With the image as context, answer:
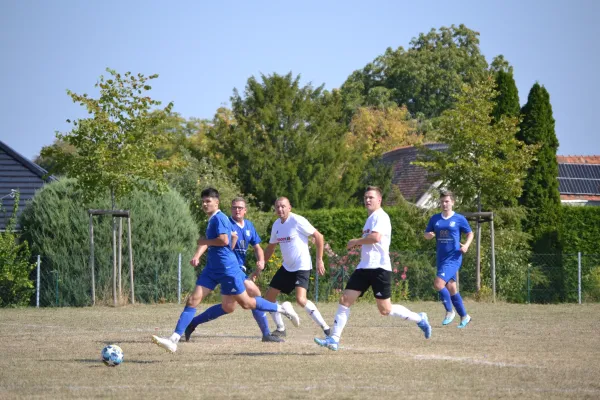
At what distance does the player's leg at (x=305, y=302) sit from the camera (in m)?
12.4

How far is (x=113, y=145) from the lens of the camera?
23219mm

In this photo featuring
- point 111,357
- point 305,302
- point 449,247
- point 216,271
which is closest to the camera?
point 111,357

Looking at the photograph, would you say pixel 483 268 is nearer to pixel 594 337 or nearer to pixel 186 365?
pixel 594 337

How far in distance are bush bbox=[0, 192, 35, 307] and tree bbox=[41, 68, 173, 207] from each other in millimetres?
2132

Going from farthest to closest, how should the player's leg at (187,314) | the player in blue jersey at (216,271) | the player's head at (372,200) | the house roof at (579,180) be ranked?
the house roof at (579,180) < the player's head at (372,200) < the player in blue jersey at (216,271) < the player's leg at (187,314)

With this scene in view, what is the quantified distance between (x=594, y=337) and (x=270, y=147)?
1183 inches

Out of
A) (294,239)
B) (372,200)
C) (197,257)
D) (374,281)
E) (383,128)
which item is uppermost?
(383,128)

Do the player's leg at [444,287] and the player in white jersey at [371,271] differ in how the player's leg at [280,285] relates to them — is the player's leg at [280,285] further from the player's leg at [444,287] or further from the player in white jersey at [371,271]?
the player's leg at [444,287]

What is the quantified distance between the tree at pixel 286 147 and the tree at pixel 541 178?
1519 centimetres

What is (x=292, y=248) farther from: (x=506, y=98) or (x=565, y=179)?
(x=565, y=179)

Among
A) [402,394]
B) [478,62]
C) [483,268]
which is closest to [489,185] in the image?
[483,268]

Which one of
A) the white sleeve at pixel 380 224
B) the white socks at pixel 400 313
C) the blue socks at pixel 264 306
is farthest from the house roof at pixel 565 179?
the white sleeve at pixel 380 224

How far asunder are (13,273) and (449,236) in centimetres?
1204

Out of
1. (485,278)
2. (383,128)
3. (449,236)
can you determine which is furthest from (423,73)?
(449,236)
